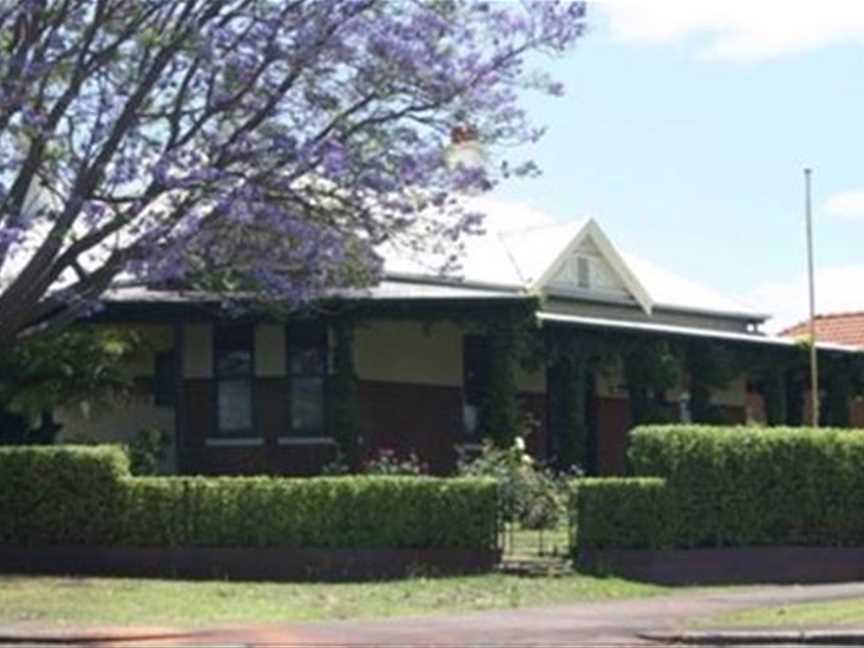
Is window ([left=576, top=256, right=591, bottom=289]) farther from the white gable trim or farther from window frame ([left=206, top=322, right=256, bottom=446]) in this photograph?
window frame ([left=206, top=322, right=256, bottom=446])

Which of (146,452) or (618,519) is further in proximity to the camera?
(146,452)

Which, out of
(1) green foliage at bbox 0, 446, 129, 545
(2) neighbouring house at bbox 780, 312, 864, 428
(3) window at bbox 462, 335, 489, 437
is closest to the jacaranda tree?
(1) green foliage at bbox 0, 446, 129, 545

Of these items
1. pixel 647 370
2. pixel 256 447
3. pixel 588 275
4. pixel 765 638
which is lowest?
pixel 765 638

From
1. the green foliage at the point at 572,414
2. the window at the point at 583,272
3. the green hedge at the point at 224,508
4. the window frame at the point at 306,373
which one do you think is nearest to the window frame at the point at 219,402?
the window frame at the point at 306,373

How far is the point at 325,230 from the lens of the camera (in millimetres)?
21672

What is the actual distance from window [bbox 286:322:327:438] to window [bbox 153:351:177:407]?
2.33 metres

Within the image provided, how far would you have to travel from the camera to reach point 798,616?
18.0 m

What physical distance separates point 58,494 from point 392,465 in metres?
5.79

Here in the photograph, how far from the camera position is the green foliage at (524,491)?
24.8 meters

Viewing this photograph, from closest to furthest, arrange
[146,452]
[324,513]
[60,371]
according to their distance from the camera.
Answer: [324,513]
[146,452]
[60,371]

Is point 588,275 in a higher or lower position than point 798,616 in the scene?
higher

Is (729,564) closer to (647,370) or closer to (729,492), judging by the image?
(729,492)

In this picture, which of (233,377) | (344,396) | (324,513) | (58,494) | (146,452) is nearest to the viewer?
(324,513)

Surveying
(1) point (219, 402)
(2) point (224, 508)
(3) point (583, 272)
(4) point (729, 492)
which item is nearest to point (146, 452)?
(1) point (219, 402)
